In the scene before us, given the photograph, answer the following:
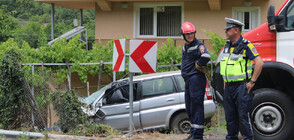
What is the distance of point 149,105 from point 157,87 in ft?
1.61

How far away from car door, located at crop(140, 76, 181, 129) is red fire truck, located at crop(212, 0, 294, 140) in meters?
2.96

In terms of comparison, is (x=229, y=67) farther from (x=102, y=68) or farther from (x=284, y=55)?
(x=102, y=68)

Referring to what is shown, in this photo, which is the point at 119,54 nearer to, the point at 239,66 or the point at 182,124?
the point at 239,66

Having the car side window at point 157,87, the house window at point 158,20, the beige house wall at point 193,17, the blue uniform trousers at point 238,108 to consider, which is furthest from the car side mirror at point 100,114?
the house window at point 158,20

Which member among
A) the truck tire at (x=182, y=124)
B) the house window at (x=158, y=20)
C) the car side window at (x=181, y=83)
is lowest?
the truck tire at (x=182, y=124)

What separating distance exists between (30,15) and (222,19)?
43.4 meters

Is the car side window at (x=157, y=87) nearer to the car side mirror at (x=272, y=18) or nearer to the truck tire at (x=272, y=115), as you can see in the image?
the truck tire at (x=272, y=115)

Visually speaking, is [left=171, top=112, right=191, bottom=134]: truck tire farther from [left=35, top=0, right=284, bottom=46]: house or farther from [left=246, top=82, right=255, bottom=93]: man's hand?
[left=35, top=0, right=284, bottom=46]: house

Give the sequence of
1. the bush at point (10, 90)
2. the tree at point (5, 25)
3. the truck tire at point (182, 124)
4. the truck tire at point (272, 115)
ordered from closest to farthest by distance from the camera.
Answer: the truck tire at point (272, 115)
the bush at point (10, 90)
the truck tire at point (182, 124)
the tree at point (5, 25)

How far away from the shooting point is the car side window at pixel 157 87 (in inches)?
371

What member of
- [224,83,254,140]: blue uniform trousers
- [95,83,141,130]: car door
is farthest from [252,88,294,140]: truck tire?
[95,83,141,130]: car door

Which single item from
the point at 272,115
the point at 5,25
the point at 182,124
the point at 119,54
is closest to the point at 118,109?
the point at 182,124

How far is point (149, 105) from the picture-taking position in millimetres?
9273

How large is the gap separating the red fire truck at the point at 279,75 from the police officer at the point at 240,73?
59 centimetres
